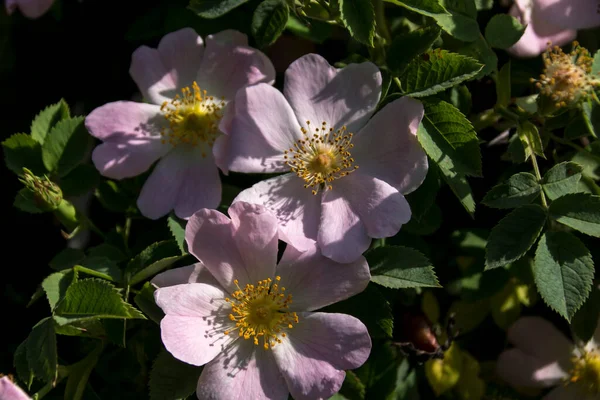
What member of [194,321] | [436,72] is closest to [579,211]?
[436,72]

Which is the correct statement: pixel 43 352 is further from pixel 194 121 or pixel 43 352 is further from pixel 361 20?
pixel 361 20

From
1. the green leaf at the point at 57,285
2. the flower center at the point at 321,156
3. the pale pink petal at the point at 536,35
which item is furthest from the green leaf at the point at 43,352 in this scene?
the pale pink petal at the point at 536,35

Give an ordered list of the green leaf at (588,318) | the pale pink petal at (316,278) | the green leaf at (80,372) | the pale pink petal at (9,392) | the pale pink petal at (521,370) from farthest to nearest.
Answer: the pale pink petal at (521,370) → the green leaf at (588,318) → the green leaf at (80,372) → the pale pink petal at (316,278) → the pale pink petal at (9,392)

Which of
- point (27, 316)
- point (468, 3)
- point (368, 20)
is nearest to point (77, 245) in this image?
point (27, 316)

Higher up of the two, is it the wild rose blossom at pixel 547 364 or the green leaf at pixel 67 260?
the green leaf at pixel 67 260

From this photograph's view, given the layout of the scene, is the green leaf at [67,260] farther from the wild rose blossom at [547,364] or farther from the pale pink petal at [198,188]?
the wild rose blossom at [547,364]

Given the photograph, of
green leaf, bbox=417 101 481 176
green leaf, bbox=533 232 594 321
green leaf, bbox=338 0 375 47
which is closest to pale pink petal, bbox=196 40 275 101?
green leaf, bbox=338 0 375 47
